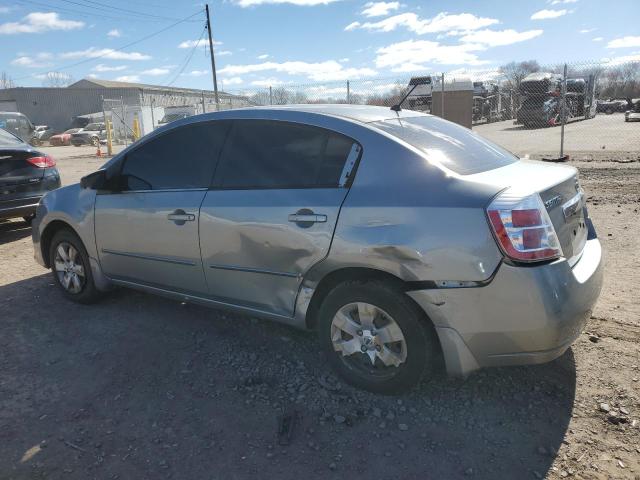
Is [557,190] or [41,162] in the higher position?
[41,162]

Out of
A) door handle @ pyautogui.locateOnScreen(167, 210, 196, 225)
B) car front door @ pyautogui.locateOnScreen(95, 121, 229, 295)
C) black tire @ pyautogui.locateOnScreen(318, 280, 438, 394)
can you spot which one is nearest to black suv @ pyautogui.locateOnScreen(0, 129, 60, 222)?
car front door @ pyautogui.locateOnScreen(95, 121, 229, 295)

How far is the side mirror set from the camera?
4.10 m

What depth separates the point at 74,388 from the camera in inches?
127

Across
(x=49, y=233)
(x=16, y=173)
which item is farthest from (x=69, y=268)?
(x=16, y=173)

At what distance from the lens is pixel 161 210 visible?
3703 millimetres

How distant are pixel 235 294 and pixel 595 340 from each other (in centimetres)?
253

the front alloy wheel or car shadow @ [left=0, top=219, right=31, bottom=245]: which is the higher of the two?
the front alloy wheel

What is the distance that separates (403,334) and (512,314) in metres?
0.59

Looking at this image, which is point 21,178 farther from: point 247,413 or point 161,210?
point 247,413

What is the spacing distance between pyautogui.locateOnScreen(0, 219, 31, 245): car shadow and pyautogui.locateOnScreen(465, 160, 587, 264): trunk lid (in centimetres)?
690

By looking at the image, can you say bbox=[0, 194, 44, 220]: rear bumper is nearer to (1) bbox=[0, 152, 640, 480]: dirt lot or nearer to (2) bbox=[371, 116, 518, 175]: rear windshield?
(1) bbox=[0, 152, 640, 480]: dirt lot

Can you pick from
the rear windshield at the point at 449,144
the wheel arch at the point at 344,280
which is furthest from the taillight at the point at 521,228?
the wheel arch at the point at 344,280

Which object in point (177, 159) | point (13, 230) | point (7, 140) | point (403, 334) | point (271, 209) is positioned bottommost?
point (13, 230)

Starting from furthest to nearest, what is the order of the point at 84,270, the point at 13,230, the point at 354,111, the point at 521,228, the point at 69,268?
the point at 13,230 → the point at 69,268 → the point at 84,270 → the point at 354,111 → the point at 521,228
